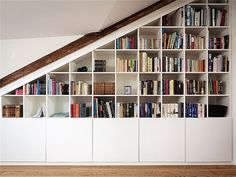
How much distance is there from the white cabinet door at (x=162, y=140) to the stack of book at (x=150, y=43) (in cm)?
120

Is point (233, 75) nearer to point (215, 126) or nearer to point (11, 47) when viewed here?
point (215, 126)

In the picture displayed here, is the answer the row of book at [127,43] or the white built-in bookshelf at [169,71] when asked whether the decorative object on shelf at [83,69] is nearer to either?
the white built-in bookshelf at [169,71]

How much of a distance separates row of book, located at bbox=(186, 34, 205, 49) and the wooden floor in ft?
6.41

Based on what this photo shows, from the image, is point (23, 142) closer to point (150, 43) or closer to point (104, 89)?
point (104, 89)

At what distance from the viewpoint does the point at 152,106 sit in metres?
3.58

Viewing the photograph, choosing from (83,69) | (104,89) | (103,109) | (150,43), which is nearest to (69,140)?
(103,109)

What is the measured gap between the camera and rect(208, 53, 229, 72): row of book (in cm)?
357

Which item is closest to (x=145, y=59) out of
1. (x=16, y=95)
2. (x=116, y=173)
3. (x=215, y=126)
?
(x=215, y=126)

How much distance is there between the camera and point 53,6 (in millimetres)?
2701

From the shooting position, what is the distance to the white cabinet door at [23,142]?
3516 mm

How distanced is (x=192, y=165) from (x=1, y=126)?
315cm

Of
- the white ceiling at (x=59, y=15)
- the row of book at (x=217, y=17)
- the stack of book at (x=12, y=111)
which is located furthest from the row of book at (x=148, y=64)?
the stack of book at (x=12, y=111)

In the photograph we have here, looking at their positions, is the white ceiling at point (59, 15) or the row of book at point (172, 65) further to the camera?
the row of book at point (172, 65)

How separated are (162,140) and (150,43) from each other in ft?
5.29
